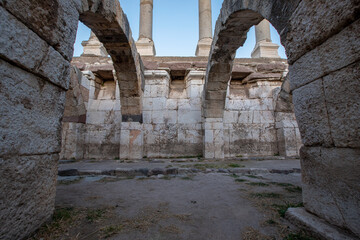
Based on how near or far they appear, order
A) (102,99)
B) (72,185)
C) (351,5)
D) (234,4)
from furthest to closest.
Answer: (102,99) < (234,4) < (72,185) < (351,5)

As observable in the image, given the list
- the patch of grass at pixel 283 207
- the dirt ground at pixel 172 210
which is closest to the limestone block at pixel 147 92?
the dirt ground at pixel 172 210

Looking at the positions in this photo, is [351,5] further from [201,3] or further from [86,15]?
[201,3]

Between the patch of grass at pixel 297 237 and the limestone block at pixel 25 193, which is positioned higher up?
the limestone block at pixel 25 193

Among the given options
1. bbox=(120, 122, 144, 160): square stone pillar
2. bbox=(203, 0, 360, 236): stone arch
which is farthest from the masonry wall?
bbox=(120, 122, 144, 160): square stone pillar

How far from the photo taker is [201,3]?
909 cm

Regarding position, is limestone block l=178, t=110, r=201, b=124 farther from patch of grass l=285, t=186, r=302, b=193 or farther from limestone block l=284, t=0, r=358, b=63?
limestone block l=284, t=0, r=358, b=63

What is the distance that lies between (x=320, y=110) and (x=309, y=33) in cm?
68

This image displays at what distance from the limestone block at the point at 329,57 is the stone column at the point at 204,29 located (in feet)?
23.7

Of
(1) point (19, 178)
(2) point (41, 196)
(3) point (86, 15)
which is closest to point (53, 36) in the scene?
(1) point (19, 178)

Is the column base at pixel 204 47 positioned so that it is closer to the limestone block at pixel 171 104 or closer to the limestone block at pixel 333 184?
the limestone block at pixel 171 104

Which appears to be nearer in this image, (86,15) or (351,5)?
(351,5)

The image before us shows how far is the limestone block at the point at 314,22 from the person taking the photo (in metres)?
1.23

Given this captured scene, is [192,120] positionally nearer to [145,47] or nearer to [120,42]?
[120,42]

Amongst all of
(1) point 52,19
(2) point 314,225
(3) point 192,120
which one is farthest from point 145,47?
(2) point 314,225
